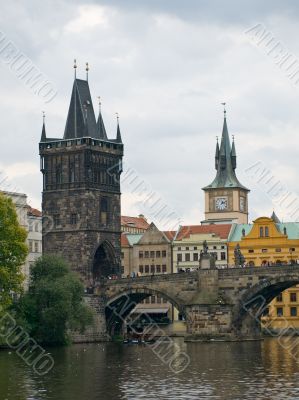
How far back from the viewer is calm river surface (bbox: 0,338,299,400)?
2532 inches

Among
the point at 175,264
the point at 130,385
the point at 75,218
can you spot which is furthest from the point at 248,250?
the point at 130,385

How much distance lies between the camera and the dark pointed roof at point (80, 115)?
13462 centimetres

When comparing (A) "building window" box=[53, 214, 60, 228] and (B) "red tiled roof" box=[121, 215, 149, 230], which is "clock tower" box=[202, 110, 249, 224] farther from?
(A) "building window" box=[53, 214, 60, 228]

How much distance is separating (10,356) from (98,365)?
10572mm

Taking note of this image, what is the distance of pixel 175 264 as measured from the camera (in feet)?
514

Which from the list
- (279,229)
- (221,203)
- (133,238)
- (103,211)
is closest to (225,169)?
(221,203)

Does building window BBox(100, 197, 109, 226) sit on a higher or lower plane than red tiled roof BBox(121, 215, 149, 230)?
lower

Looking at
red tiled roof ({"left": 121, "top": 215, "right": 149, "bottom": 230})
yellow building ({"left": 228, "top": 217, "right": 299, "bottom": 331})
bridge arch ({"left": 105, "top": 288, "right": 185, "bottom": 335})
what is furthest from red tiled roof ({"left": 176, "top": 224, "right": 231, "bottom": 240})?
bridge arch ({"left": 105, "top": 288, "right": 185, "bottom": 335})

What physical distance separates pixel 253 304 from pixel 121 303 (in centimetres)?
1640

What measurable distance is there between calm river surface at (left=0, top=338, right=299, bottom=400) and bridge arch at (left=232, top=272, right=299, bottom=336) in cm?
1779

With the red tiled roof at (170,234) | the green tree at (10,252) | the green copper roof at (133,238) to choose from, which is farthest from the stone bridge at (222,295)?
the green copper roof at (133,238)

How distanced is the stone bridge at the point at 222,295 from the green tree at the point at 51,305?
13538 mm

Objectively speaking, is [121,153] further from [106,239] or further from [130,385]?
[130,385]

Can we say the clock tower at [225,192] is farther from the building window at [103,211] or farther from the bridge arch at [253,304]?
the bridge arch at [253,304]
